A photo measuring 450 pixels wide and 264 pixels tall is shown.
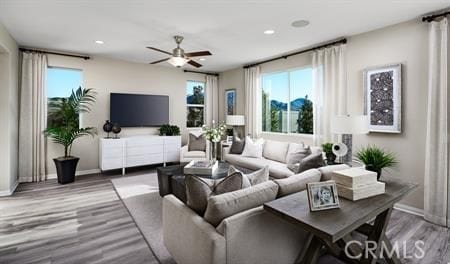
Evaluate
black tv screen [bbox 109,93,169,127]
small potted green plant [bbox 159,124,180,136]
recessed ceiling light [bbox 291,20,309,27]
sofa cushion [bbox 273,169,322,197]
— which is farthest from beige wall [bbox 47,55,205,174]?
sofa cushion [bbox 273,169,322,197]

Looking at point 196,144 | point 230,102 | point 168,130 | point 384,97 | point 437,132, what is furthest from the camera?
point 230,102

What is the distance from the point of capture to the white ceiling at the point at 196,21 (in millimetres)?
2840

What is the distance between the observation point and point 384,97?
3.50 m

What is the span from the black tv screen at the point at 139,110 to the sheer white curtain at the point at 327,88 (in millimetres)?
3796

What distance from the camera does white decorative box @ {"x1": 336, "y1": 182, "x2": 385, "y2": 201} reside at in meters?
1.71

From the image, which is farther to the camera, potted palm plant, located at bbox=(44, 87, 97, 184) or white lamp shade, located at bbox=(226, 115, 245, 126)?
white lamp shade, located at bbox=(226, 115, 245, 126)

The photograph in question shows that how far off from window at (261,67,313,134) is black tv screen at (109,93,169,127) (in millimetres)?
2666

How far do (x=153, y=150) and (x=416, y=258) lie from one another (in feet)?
16.4

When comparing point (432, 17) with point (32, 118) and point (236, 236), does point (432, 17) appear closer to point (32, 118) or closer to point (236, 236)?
point (236, 236)

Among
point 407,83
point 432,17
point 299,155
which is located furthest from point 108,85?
point 432,17

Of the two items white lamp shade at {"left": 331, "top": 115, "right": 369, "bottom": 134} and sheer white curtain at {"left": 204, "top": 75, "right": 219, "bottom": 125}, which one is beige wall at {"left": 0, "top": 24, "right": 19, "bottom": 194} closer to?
sheer white curtain at {"left": 204, "top": 75, "right": 219, "bottom": 125}

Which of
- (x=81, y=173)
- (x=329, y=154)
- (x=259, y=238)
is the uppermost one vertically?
(x=329, y=154)

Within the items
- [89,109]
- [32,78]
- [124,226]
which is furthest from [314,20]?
[32,78]

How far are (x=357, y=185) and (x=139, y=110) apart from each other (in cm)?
525
